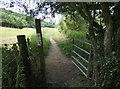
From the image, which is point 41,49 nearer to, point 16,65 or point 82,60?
point 16,65

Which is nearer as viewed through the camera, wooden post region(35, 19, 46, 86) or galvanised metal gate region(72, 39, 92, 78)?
wooden post region(35, 19, 46, 86)

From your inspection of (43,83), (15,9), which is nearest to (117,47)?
A: (43,83)

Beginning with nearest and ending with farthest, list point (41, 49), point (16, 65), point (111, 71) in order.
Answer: point (111, 71) → point (16, 65) → point (41, 49)

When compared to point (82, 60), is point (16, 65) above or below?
above

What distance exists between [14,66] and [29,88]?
69 cm

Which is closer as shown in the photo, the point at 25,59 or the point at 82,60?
the point at 25,59

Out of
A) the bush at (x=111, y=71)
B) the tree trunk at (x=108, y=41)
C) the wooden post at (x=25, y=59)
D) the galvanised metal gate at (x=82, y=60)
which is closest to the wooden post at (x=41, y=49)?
the wooden post at (x=25, y=59)

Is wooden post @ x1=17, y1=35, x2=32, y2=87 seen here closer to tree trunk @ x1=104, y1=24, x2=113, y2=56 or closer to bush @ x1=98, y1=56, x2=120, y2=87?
bush @ x1=98, y1=56, x2=120, y2=87

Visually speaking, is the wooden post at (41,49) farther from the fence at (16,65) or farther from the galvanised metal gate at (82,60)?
the galvanised metal gate at (82,60)

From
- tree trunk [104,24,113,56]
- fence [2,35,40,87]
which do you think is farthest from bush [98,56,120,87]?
fence [2,35,40,87]

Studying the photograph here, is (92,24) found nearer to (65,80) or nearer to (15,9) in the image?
(65,80)

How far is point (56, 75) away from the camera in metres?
3.41

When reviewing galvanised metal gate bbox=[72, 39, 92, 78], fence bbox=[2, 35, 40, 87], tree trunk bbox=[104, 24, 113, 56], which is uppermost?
tree trunk bbox=[104, 24, 113, 56]

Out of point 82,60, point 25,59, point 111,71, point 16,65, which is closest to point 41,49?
point 25,59
